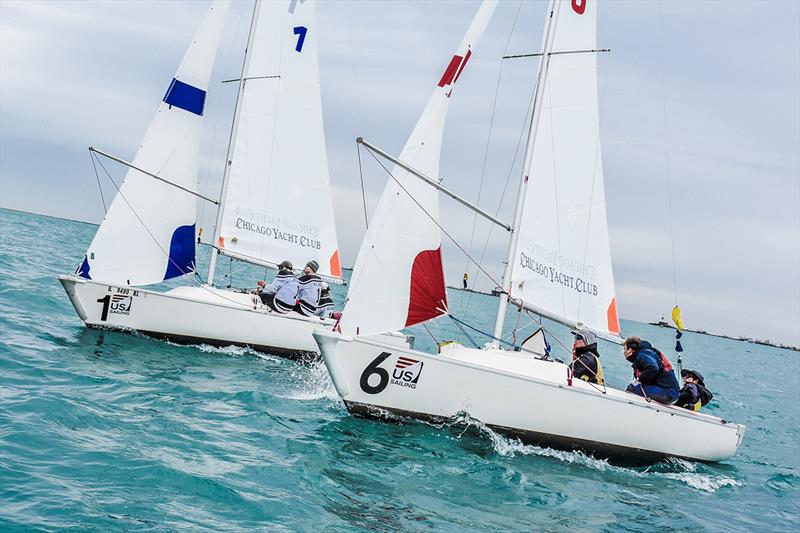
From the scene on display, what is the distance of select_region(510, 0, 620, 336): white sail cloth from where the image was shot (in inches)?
456

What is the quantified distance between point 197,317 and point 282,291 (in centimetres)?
182

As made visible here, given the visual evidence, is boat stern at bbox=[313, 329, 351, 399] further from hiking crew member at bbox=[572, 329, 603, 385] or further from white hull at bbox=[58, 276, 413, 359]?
hiking crew member at bbox=[572, 329, 603, 385]

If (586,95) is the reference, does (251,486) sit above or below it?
below

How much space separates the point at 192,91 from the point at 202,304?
4.68 m

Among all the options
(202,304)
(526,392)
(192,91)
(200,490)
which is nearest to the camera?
(200,490)

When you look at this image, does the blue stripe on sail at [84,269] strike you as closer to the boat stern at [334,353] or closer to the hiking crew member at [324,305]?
the hiking crew member at [324,305]

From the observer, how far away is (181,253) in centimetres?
1519

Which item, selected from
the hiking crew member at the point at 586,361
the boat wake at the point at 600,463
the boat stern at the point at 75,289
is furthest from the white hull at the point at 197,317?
the hiking crew member at the point at 586,361

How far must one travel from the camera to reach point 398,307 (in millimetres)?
10281

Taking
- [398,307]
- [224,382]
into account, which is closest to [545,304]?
[398,307]

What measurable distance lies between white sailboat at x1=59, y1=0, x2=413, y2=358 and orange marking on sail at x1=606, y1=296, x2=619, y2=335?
3.62m

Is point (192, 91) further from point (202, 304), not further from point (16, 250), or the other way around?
point (16, 250)

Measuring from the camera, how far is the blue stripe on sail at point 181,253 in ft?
49.3

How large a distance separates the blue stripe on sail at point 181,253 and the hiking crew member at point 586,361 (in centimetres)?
847
